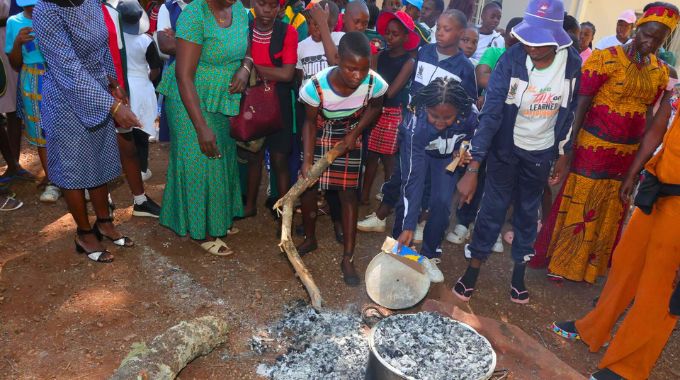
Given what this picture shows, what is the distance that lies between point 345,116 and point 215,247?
62.9 inches

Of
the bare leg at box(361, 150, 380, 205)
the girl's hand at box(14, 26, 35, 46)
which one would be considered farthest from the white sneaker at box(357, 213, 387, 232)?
the girl's hand at box(14, 26, 35, 46)

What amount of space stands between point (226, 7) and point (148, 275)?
2.10 meters

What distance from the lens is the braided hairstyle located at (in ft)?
11.8

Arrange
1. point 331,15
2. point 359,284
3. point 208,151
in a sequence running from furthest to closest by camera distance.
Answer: point 331,15 < point 359,284 < point 208,151

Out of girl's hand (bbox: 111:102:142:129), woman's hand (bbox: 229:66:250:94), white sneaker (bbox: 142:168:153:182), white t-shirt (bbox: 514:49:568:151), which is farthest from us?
white sneaker (bbox: 142:168:153:182)

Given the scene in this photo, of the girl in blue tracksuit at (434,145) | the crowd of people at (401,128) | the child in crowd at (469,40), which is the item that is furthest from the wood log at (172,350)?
the child in crowd at (469,40)

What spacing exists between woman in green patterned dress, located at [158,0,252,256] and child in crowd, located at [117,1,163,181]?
3.23 ft

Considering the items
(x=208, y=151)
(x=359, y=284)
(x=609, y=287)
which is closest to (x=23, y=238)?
(x=208, y=151)

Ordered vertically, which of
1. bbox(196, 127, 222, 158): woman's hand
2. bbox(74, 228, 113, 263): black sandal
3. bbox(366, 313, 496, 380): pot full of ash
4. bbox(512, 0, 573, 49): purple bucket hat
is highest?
bbox(512, 0, 573, 49): purple bucket hat

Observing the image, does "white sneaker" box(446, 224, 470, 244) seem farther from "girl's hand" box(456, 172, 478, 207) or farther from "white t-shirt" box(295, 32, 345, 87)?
"white t-shirt" box(295, 32, 345, 87)

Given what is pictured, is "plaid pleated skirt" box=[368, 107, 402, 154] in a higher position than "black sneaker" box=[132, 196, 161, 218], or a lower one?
higher

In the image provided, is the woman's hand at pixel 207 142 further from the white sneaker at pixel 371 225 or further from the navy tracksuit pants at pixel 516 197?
the navy tracksuit pants at pixel 516 197

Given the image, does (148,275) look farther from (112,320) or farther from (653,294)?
(653,294)

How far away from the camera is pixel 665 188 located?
2779 mm
